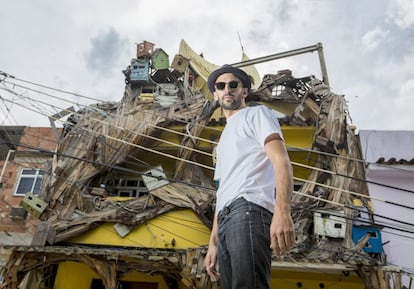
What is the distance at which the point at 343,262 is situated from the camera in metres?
7.00

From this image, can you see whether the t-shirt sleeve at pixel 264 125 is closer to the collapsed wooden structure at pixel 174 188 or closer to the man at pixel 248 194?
the man at pixel 248 194

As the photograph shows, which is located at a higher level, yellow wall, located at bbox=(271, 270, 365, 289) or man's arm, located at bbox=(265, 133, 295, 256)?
man's arm, located at bbox=(265, 133, 295, 256)

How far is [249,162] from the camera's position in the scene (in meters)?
2.28

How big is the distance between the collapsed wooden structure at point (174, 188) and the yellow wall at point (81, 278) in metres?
0.49

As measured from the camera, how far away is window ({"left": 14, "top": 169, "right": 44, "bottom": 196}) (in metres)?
10.9

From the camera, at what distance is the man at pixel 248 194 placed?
6.32 ft

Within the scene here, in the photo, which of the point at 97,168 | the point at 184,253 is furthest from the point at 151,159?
the point at 184,253

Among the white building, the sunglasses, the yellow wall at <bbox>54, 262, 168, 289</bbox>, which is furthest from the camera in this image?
the yellow wall at <bbox>54, 262, 168, 289</bbox>

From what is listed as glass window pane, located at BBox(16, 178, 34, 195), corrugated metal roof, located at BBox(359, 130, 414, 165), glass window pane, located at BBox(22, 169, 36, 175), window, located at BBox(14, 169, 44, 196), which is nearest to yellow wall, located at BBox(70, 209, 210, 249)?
window, located at BBox(14, 169, 44, 196)

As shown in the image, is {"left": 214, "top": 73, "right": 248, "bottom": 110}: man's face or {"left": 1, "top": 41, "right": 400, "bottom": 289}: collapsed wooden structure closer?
{"left": 214, "top": 73, "right": 248, "bottom": 110}: man's face

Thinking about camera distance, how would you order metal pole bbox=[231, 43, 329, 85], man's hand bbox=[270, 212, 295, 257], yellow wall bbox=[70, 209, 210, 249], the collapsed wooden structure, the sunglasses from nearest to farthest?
man's hand bbox=[270, 212, 295, 257] < the sunglasses < the collapsed wooden structure < yellow wall bbox=[70, 209, 210, 249] < metal pole bbox=[231, 43, 329, 85]

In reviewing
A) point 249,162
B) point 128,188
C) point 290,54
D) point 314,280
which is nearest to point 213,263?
point 249,162

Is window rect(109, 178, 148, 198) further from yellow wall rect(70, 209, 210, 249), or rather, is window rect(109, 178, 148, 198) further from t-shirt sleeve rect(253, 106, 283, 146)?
t-shirt sleeve rect(253, 106, 283, 146)

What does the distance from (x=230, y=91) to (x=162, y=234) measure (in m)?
7.26
